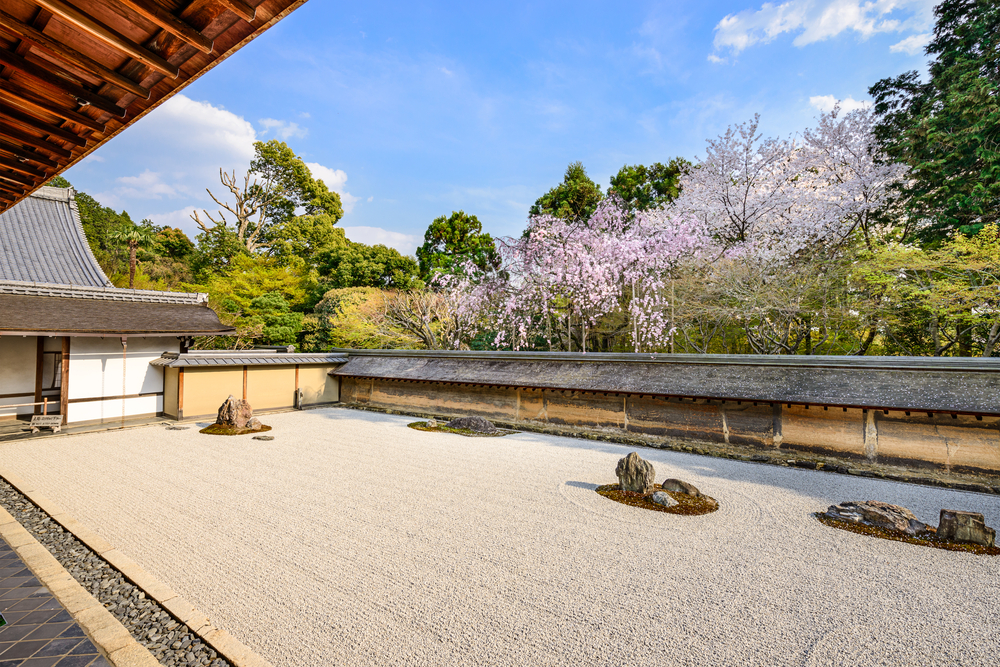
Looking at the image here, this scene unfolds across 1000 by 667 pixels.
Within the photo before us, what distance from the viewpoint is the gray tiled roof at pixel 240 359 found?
11281mm

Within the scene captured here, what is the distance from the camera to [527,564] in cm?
411

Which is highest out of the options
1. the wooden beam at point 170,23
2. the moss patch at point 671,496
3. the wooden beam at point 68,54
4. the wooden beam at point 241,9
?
the wooden beam at point 241,9

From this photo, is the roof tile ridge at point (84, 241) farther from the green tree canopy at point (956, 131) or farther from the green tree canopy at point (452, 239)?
the green tree canopy at point (956, 131)

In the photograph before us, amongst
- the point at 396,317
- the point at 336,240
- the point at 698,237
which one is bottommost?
the point at 396,317

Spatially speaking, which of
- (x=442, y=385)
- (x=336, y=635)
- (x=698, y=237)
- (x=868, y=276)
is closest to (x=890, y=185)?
(x=868, y=276)

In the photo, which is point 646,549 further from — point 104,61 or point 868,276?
point 868,276

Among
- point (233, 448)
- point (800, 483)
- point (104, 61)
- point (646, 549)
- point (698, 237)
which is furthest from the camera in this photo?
point (698, 237)

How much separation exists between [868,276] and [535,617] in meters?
12.3

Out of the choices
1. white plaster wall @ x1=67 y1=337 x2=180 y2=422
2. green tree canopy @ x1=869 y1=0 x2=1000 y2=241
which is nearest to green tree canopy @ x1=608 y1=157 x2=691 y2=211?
green tree canopy @ x1=869 y1=0 x2=1000 y2=241

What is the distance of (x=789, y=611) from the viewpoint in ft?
11.1

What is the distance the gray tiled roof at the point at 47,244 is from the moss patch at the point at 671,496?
1540 cm

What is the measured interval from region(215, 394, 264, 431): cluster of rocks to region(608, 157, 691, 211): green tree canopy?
19.5m

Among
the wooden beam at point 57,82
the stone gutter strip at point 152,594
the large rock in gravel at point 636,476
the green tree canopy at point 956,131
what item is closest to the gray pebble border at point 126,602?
the stone gutter strip at point 152,594

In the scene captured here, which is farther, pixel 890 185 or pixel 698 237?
pixel 698 237
